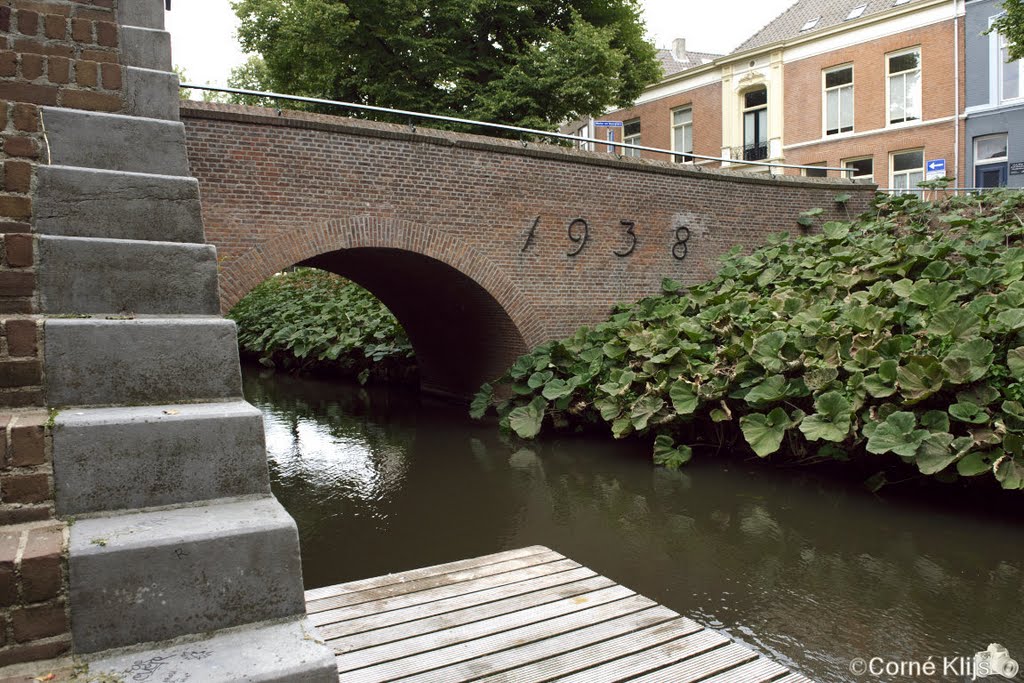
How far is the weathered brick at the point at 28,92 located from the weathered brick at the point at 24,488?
1228 mm

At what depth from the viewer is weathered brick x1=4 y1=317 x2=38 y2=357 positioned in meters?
1.84

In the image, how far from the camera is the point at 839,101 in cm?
2047

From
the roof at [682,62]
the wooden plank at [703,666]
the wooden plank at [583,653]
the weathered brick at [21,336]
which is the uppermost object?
the roof at [682,62]

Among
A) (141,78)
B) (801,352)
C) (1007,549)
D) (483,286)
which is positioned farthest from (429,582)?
(483,286)

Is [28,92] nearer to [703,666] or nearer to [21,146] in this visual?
[21,146]

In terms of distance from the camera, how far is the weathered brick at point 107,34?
249 centimetres

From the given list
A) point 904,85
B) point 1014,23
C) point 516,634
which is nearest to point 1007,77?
point 904,85

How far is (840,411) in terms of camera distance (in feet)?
21.2

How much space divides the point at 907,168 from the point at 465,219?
14.9 meters

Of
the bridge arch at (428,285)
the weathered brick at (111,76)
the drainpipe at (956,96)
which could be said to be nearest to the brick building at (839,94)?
the drainpipe at (956,96)

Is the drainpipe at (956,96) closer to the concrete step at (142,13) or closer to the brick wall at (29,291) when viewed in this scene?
the concrete step at (142,13)

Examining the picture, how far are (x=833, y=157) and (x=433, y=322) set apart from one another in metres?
13.7

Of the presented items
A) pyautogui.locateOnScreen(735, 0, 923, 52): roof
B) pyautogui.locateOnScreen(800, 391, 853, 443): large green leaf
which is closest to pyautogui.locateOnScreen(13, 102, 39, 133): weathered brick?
pyautogui.locateOnScreen(800, 391, 853, 443): large green leaf

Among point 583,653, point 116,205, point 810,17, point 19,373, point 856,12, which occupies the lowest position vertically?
point 583,653
